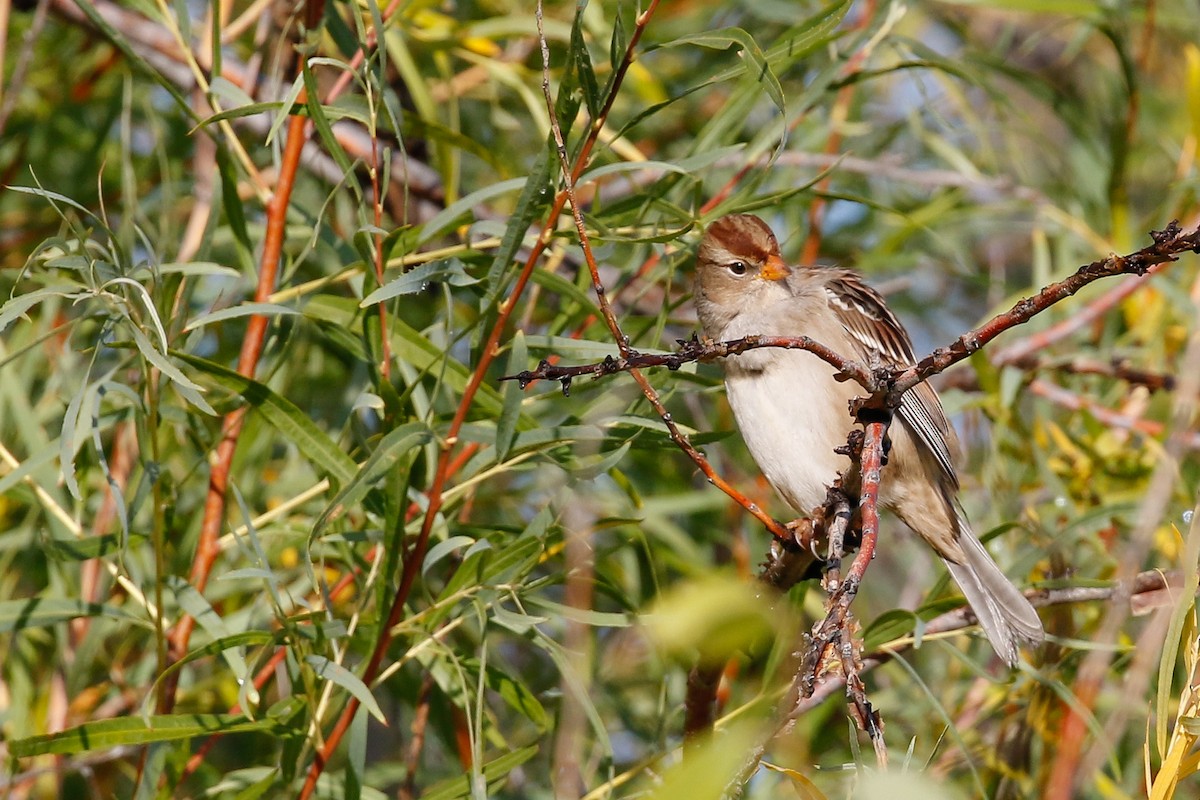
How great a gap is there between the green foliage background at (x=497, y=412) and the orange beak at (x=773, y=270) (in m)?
0.26

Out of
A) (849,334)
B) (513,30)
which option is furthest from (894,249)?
(513,30)

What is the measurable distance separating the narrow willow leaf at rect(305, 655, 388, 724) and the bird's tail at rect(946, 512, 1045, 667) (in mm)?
1442

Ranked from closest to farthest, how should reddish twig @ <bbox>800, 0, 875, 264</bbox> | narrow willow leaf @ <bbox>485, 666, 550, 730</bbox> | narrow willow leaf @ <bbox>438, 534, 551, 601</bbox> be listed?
narrow willow leaf @ <bbox>438, 534, 551, 601</bbox>, narrow willow leaf @ <bbox>485, 666, 550, 730</bbox>, reddish twig @ <bbox>800, 0, 875, 264</bbox>

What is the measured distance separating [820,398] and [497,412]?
1.11m

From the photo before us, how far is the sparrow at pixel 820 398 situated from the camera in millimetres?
3373

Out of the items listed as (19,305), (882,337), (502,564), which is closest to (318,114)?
(19,305)

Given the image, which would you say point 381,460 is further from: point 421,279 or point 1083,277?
point 1083,277

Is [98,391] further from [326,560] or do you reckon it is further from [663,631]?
[663,631]

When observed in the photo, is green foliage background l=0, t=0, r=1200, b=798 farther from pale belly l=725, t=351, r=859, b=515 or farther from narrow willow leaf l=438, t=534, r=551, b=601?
pale belly l=725, t=351, r=859, b=515

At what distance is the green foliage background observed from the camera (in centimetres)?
239

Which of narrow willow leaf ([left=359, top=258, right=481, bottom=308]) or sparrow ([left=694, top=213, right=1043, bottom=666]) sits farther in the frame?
sparrow ([left=694, top=213, right=1043, bottom=666])

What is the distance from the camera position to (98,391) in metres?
2.47

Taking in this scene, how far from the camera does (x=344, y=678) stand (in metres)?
2.29

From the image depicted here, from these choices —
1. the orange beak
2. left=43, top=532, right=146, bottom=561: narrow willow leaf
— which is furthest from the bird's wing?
left=43, top=532, right=146, bottom=561: narrow willow leaf
